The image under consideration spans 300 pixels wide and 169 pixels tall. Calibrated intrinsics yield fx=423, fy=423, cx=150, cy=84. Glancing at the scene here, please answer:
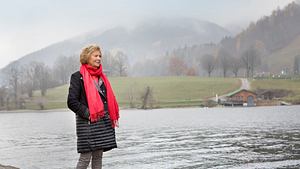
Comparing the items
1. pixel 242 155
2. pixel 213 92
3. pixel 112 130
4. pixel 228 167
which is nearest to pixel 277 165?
pixel 228 167

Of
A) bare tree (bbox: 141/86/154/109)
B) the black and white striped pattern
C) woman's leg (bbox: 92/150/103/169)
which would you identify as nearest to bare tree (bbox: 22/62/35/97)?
bare tree (bbox: 141/86/154/109)

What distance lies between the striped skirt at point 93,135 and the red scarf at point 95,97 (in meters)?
0.15

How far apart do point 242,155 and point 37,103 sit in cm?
12238

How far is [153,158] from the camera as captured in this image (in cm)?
1631

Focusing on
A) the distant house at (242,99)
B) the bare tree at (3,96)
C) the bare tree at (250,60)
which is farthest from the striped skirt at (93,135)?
the bare tree at (250,60)

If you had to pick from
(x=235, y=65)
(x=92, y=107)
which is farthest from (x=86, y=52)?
(x=235, y=65)

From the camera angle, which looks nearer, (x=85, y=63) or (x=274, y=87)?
(x=85, y=63)

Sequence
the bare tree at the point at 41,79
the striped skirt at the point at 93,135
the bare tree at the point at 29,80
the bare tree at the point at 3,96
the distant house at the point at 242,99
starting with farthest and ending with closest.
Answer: the bare tree at the point at 41,79
the bare tree at the point at 29,80
the bare tree at the point at 3,96
the distant house at the point at 242,99
the striped skirt at the point at 93,135

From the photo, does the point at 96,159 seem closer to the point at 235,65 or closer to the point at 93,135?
the point at 93,135

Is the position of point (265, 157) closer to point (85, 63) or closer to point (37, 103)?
point (85, 63)

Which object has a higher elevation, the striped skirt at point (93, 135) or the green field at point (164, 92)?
the green field at point (164, 92)

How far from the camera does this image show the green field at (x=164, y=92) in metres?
128

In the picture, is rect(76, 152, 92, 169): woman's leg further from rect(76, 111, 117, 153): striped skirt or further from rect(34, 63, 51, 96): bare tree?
rect(34, 63, 51, 96): bare tree

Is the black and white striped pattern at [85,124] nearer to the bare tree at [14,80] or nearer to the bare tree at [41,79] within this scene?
the bare tree at [14,80]
